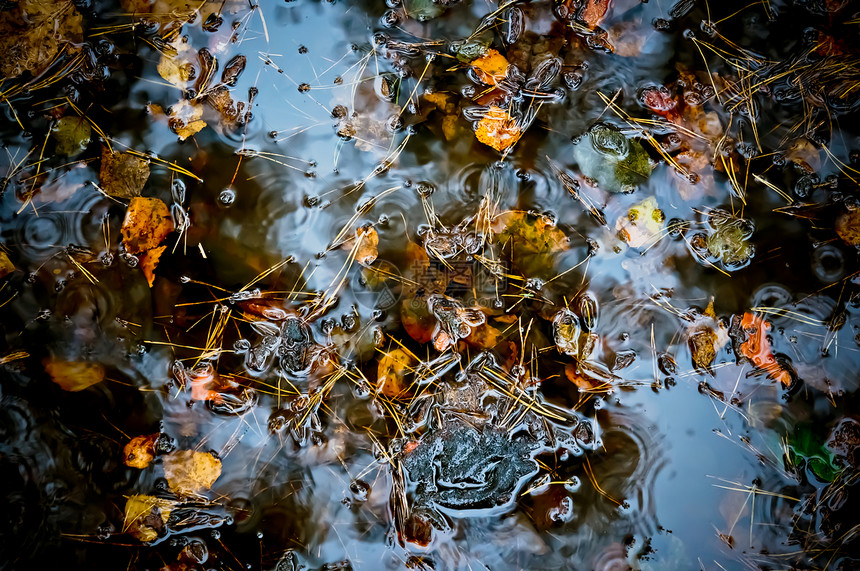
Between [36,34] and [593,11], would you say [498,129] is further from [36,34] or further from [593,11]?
[36,34]

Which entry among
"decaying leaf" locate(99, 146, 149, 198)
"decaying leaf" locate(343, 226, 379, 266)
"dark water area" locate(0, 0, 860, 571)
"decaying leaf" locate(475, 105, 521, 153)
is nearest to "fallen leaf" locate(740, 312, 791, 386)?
"dark water area" locate(0, 0, 860, 571)

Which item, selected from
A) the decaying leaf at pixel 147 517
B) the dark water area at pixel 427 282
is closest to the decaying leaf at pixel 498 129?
the dark water area at pixel 427 282

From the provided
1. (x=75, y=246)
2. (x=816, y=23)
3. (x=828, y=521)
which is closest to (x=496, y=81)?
(x=816, y=23)

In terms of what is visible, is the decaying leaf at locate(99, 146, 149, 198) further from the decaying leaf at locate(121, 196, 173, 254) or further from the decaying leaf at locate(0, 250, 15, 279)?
the decaying leaf at locate(0, 250, 15, 279)

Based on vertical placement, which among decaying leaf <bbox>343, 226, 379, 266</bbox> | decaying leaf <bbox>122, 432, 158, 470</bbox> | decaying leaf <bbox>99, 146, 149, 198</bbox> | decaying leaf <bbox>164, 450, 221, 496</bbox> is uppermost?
decaying leaf <bbox>99, 146, 149, 198</bbox>

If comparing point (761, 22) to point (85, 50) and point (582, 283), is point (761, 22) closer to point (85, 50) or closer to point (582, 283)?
point (582, 283)

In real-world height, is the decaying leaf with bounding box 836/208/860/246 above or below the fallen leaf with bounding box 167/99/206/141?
below
